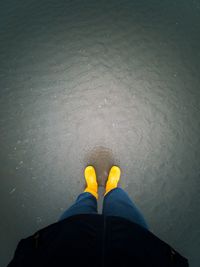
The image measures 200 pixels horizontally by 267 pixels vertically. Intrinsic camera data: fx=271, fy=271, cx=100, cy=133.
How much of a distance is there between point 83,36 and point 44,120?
13.5 inches

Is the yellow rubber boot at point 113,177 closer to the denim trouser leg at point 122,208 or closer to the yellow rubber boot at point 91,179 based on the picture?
the yellow rubber boot at point 91,179

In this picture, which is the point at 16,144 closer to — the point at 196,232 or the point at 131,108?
the point at 131,108

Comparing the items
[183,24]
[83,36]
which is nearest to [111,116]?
[83,36]

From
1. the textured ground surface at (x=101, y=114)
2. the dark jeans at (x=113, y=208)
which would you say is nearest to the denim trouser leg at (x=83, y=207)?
the dark jeans at (x=113, y=208)

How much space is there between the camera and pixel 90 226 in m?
0.46

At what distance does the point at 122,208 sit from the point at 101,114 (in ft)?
1.38

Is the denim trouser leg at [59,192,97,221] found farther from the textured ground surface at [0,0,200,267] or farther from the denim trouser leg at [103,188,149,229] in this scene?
the textured ground surface at [0,0,200,267]

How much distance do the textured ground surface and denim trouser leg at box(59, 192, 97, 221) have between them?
256 millimetres

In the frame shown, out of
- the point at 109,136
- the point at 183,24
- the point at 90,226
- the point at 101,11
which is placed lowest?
the point at 90,226

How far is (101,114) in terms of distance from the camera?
929mm

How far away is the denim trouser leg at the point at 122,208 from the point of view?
0.55m

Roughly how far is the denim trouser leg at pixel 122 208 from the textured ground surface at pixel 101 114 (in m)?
0.27

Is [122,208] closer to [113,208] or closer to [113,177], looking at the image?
[113,208]

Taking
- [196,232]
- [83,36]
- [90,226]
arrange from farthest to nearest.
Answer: [83,36], [196,232], [90,226]
